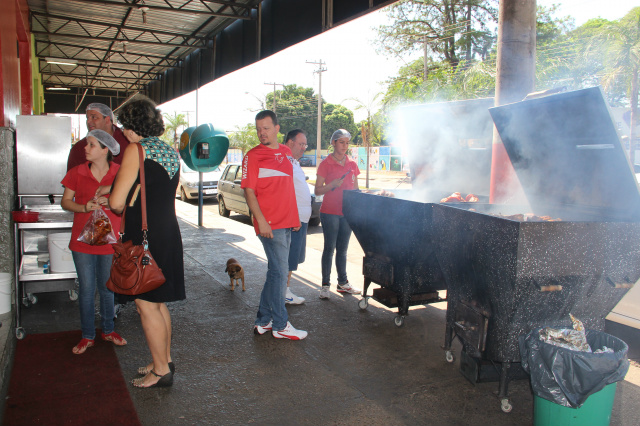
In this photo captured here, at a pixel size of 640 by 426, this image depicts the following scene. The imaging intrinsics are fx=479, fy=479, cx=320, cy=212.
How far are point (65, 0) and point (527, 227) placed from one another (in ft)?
36.6

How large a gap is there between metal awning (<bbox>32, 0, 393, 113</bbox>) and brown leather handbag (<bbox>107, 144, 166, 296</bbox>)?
5.11 metres

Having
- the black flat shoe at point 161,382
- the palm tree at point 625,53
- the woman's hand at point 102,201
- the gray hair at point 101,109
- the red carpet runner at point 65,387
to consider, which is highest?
the palm tree at point 625,53

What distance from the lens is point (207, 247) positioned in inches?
343

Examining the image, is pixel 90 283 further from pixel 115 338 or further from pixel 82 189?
pixel 82 189

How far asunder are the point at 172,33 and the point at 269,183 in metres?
10.4

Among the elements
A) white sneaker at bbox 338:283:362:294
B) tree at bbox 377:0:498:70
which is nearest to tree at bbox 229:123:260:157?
tree at bbox 377:0:498:70

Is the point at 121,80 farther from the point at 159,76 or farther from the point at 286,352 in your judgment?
the point at 286,352

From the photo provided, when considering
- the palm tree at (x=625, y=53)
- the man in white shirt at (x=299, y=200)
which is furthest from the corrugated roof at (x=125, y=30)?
the palm tree at (x=625, y=53)

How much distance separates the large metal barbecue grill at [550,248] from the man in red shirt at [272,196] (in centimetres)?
127

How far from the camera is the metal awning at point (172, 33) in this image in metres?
9.20

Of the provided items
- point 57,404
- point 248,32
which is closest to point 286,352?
point 57,404

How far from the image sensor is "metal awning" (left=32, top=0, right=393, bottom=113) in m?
9.20

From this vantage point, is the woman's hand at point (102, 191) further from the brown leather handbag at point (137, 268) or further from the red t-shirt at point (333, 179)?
the red t-shirt at point (333, 179)

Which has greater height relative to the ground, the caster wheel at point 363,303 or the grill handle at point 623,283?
the grill handle at point 623,283
